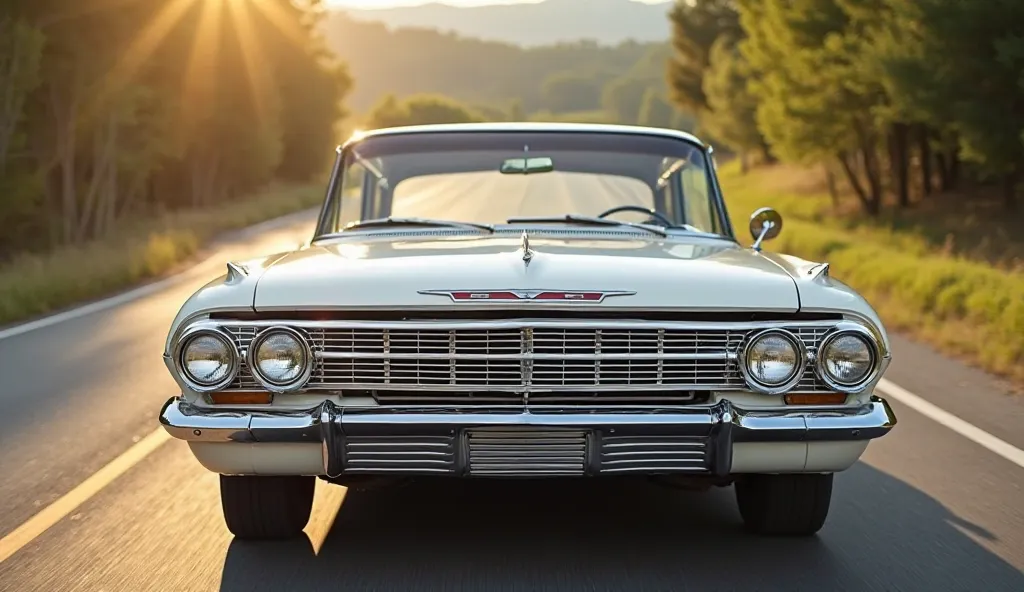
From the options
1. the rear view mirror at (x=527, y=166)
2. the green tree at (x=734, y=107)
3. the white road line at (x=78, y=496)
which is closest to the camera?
the white road line at (x=78, y=496)

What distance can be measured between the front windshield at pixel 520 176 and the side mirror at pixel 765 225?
7.3 inches

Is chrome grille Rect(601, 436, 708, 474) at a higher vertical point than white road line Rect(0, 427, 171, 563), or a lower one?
higher

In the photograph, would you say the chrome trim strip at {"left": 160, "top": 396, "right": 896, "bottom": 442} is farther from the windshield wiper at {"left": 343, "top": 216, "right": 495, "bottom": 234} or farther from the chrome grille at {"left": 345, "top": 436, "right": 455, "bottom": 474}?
the windshield wiper at {"left": 343, "top": 216, "right": 495, "bottom": 234}

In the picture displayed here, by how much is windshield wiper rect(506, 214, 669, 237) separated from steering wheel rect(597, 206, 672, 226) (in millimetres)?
128

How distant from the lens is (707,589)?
13.0 ft

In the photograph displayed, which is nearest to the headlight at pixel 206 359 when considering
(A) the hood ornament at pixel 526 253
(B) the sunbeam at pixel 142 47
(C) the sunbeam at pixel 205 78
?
(A) the hood ornament at pixel 526 253

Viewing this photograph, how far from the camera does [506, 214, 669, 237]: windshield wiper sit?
5293 millimetres

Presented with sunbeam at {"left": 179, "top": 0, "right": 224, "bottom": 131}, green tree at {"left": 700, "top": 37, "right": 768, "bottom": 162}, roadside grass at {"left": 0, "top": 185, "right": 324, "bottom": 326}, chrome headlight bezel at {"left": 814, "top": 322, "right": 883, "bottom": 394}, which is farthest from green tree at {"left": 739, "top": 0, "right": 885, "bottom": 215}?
green tree at {"left": 700, "top": 37, "right": 768, "bottom": 162}

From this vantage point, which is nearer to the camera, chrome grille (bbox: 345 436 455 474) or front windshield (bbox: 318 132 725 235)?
chrome grille (bbox: 345 436 455 474)

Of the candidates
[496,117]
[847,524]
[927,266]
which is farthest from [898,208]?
[496,117]

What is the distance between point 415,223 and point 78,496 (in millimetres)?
1904

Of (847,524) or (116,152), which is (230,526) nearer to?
(847,524)

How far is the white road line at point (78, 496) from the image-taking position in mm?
4680

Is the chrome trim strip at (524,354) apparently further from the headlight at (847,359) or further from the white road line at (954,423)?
the white road line at (954,423)
